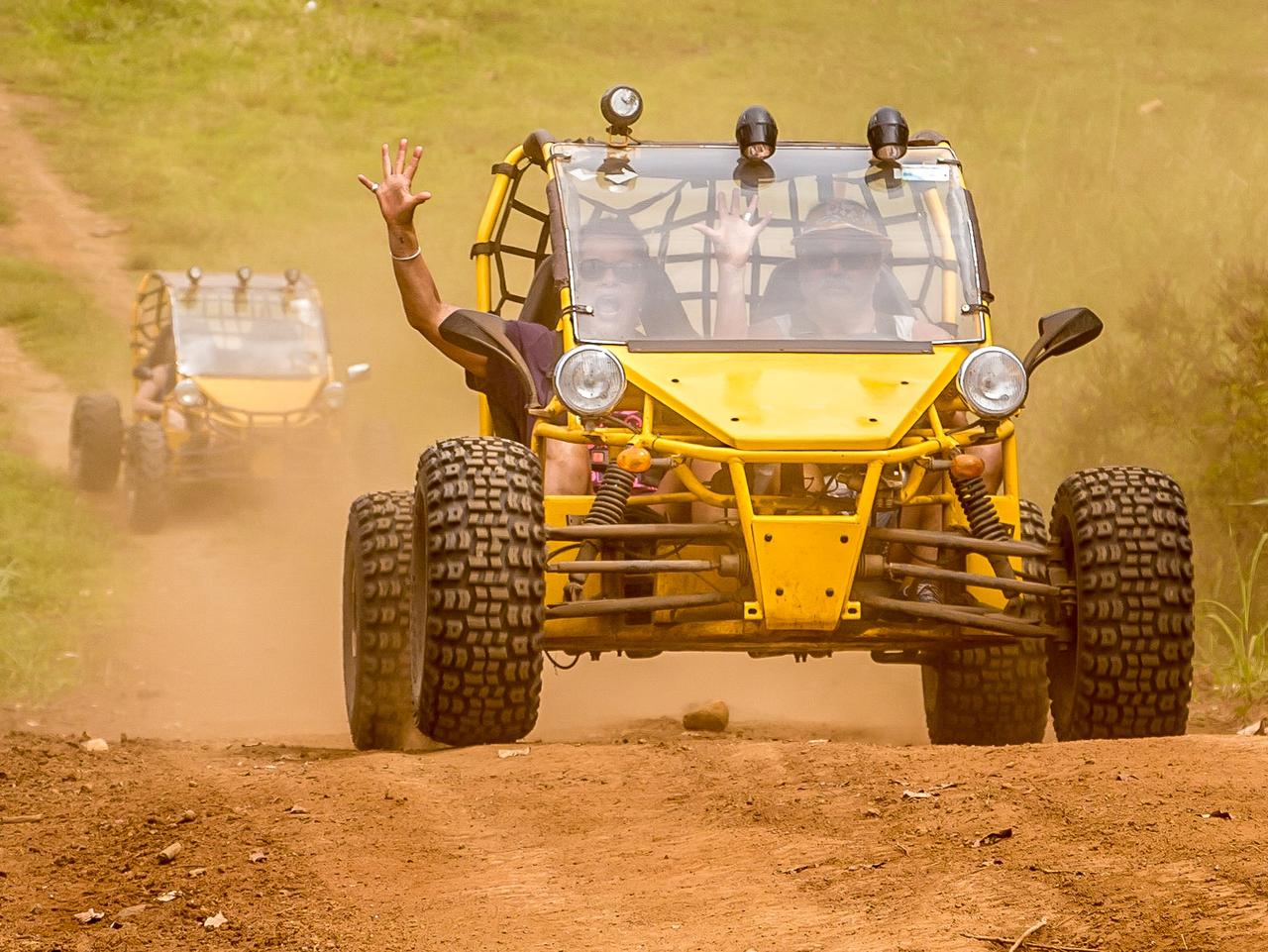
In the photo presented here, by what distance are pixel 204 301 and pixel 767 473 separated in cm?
1067

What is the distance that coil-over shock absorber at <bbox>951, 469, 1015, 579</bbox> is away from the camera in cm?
687

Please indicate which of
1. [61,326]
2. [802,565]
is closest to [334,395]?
[61,326]

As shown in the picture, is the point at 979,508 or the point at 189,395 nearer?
the point at 979,508

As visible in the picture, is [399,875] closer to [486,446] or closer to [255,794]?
[255,794]

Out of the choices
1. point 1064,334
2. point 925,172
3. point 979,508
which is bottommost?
point 979,508

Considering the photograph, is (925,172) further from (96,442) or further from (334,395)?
(96,442)

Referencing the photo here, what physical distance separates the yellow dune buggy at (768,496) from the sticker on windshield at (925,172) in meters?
0.01

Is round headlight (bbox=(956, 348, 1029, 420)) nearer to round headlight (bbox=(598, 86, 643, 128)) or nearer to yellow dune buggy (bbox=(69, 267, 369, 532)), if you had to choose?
round headlight (bbox=(598, 86, 643, 128))

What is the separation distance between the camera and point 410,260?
7801mm

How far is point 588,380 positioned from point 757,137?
163 centimetres

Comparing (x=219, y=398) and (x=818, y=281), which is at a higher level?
(x=818, y=281)

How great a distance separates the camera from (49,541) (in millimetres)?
14930

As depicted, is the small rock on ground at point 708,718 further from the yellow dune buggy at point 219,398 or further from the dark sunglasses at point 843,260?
the yellow dune buggy at point 219,398

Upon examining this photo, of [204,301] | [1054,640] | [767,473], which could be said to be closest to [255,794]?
[767,473]
